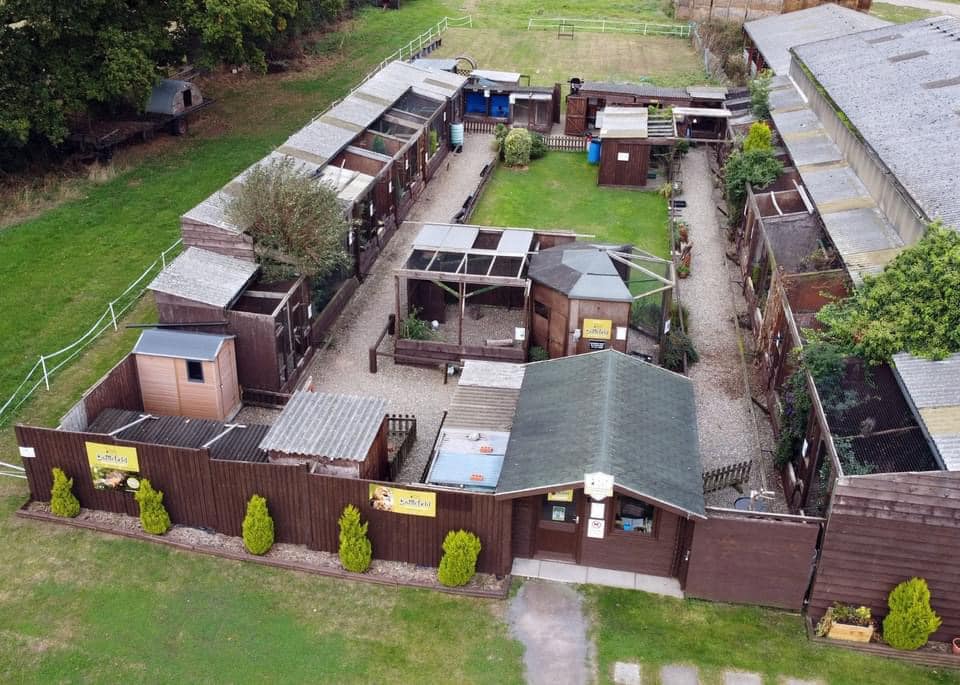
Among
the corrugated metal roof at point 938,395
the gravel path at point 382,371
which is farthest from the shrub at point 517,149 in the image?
the corrugated metal roof at point 938,395

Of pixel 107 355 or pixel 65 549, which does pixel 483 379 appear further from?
pixel 107 355

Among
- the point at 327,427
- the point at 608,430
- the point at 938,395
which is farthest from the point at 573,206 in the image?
the point at 938,395

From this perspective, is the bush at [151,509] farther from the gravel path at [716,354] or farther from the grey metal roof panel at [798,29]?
the grey metal roof panel at [798,29]

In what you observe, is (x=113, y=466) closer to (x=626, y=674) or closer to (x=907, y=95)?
(x=626, y=674)

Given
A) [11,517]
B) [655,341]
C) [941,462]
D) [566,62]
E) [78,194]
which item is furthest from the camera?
[566,62]

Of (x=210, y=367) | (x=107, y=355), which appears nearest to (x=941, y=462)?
(x=210, y=367)

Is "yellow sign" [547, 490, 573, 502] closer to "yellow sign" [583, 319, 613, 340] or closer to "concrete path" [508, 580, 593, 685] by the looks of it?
"concrete path" [508, 580, 593, 685]
